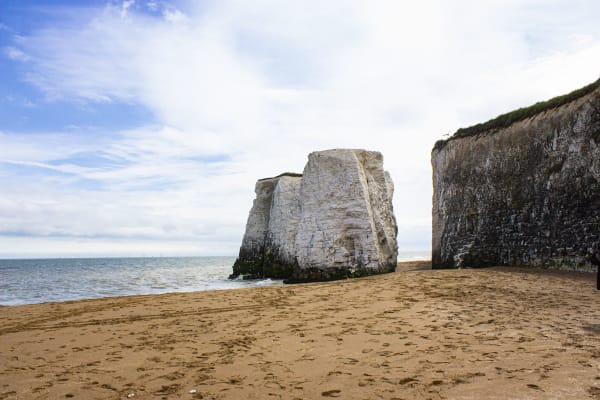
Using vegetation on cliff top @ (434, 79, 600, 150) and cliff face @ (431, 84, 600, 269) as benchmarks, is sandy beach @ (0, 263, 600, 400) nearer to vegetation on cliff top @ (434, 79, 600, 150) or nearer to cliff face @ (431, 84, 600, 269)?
cliff face @ (431, 84, 600, 269)

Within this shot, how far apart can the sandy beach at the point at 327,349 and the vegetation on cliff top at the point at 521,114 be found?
7.36 meters

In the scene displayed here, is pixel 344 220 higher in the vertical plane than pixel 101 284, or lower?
higher

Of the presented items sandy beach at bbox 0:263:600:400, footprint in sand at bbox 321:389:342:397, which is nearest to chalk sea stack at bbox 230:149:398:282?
sandy beach at bbox 0:263:600:400

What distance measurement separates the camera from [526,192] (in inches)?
626

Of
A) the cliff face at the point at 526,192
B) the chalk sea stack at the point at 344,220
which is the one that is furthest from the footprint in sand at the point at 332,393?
the chalk sea stack at the point at 344,220

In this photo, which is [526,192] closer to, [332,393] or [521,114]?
[521,114]

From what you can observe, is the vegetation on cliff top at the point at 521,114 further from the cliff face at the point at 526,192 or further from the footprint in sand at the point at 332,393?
the footprint in sand at the point at 332,393

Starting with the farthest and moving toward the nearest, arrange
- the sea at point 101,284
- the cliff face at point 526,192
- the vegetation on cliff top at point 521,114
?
1. the sea at point 101,284
2. the vegetation on cliff top at point 521,114
3. the cliff face at point 526,192

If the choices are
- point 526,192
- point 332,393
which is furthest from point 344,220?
point 332,393

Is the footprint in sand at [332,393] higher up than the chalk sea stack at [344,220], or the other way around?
the chalk sea stack at [344,220]

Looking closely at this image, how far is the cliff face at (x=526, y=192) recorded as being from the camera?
1341 centimetres

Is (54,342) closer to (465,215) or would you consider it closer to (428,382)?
(428,382)

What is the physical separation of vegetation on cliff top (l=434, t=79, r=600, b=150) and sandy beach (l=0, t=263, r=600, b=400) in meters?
7.36

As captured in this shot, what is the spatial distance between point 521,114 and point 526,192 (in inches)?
138
